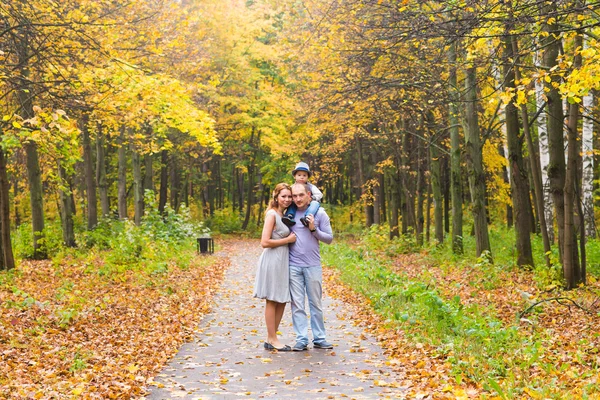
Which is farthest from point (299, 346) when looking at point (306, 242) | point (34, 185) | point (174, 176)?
point (174, 176)

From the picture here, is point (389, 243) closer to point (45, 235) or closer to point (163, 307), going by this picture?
point (45, 235)

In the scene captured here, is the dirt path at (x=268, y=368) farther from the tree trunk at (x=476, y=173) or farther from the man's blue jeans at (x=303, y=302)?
the tree trunk at (x=476, y=173)

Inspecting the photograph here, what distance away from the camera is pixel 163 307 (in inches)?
453

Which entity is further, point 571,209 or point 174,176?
point 174,176

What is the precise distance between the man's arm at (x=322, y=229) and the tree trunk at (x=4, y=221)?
791cm

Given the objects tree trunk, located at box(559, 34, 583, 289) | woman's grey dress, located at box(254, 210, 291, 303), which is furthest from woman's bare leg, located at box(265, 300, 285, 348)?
tree trunk, located at box(559, 34, 583, 289)

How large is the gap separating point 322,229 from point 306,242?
0.28 metres

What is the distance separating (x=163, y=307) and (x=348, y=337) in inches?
148

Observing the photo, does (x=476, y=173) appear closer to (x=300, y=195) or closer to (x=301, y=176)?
(x=301, y=176)

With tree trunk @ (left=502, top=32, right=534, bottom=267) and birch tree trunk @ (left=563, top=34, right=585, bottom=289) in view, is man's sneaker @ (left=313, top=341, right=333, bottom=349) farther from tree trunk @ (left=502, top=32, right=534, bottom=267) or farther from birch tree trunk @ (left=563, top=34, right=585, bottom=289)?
tree trunk @ (left=502, top=32, right=534, bottom=267)

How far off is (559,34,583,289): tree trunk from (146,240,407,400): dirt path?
3.89m

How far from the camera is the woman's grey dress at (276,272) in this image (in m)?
8.41

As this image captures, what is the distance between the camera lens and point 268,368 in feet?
24.1

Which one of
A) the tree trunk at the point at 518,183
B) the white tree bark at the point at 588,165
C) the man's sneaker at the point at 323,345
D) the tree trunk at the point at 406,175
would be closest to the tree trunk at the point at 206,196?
the tree trunk at the point at 406,175
